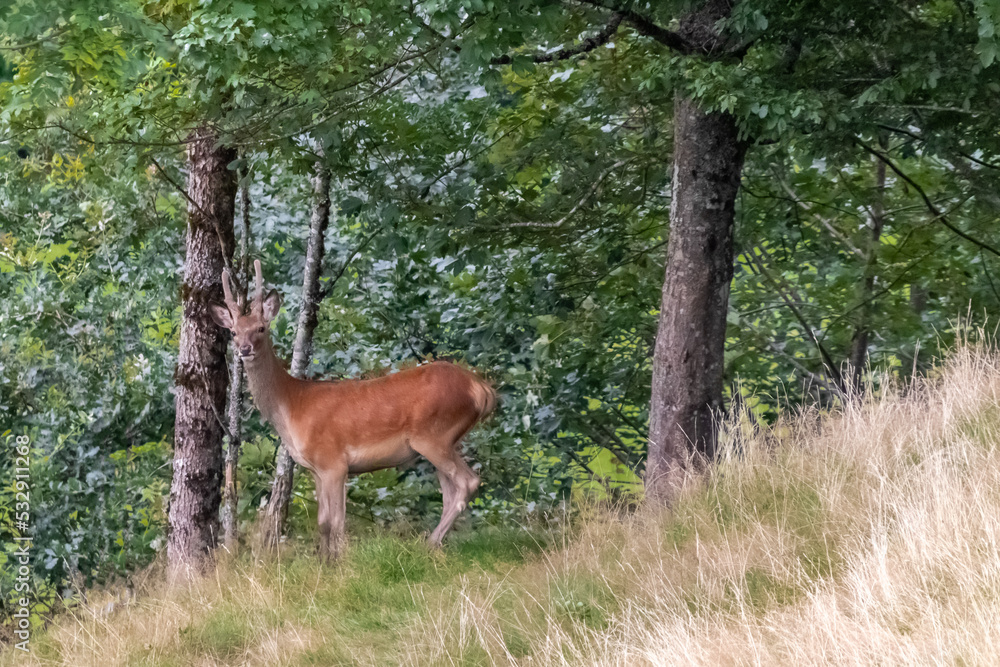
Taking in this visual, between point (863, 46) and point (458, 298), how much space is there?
527 centimetres

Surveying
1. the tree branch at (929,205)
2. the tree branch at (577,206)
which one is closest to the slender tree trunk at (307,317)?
the tree branch at (577,206)

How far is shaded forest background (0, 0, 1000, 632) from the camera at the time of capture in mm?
6383

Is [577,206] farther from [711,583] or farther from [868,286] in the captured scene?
[711,583]

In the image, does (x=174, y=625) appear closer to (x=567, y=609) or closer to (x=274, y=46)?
(x=567, y=609)

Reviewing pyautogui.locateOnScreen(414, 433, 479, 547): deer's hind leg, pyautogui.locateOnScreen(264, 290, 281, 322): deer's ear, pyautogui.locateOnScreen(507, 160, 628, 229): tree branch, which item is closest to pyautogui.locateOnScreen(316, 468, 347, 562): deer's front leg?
pyautogui.locateOnScreen(414, 433, 479, 547): deer's hind leg

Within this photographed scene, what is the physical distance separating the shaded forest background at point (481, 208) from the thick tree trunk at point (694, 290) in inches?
10.9

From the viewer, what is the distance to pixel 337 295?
12.0 metres

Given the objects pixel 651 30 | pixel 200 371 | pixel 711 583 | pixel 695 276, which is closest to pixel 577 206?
pixel 695 276

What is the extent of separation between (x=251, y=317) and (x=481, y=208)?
2397mm

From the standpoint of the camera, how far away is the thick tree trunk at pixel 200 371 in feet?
27.6

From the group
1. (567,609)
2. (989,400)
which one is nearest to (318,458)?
(567,609)

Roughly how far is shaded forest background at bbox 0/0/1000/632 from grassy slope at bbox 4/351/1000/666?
109cm

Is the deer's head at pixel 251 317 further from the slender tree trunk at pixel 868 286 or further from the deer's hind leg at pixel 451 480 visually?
the slender tree trunk at pixel 868 286

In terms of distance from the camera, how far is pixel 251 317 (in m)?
7.49
